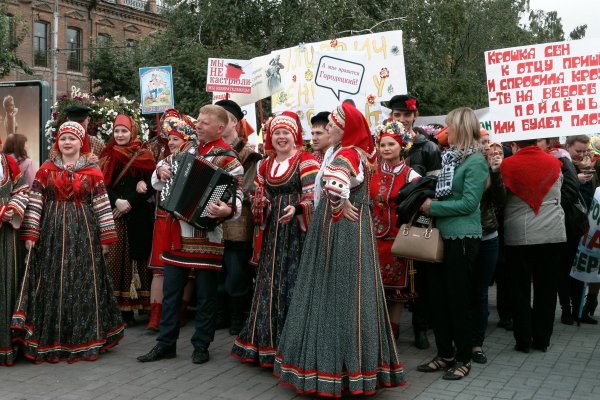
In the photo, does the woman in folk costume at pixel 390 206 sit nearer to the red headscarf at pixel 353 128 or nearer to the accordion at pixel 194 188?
the red headscarf at pixel 353 128

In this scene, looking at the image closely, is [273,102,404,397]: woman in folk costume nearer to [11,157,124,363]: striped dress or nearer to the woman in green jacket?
the woman in green jacket

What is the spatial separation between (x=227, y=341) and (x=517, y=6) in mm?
39308

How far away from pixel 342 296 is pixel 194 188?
1470mm

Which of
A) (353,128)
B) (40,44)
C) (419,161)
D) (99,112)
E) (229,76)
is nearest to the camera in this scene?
(353,128)

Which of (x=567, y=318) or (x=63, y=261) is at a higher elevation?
(x=63, y=261)

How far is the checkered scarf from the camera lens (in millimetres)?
5918

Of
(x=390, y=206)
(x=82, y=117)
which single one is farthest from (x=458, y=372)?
(x=82, y=117)

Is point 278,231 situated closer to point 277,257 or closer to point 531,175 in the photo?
point 277,257

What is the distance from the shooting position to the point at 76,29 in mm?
44250

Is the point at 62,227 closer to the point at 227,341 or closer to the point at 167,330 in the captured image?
the point at 167,330

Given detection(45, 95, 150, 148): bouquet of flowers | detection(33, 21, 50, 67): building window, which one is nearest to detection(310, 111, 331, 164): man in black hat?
detection(45, 95, 150, 148): bouquet of flowers

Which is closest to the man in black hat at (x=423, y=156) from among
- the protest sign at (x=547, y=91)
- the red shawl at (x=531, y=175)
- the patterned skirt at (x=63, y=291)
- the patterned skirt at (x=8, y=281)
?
the protest sign at (x=547, y=91)

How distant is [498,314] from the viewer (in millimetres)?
8500

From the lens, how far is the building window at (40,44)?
41375 mm
